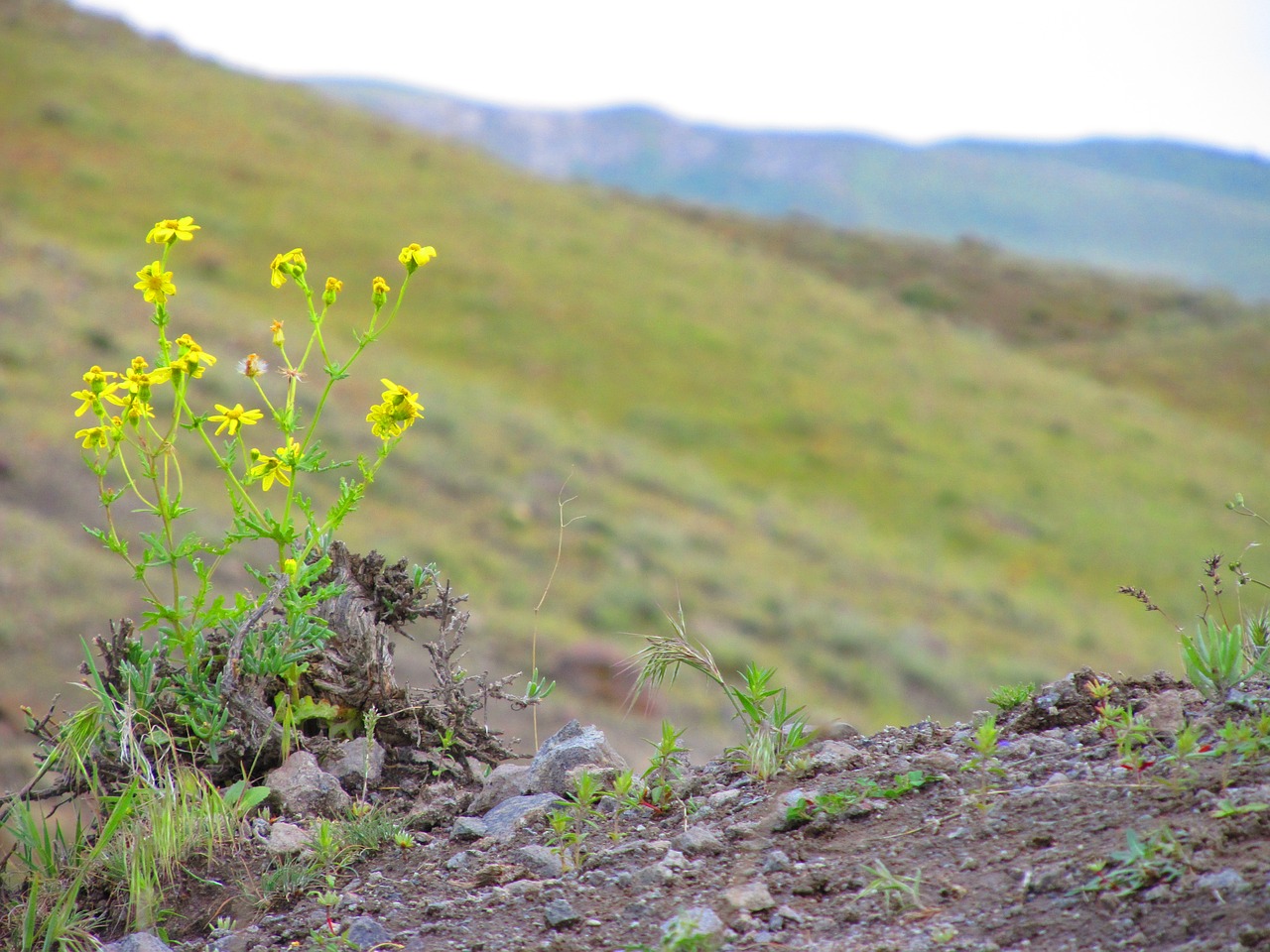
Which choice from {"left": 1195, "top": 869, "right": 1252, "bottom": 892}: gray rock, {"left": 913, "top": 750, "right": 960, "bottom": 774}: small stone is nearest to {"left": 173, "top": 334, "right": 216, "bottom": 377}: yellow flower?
{"left": 913, "top": 750, "right": 960, "bottom": 774}: small stone

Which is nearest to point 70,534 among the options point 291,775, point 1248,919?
point 291,775

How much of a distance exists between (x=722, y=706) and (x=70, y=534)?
22.2ft

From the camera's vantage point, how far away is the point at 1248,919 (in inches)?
58.2

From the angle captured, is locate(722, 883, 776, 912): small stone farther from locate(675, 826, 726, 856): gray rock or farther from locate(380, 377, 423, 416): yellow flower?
locate(380, 377, 423, 416): yellow flower

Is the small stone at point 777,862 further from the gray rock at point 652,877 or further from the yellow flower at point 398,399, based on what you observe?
the yellow flower at point 398,399

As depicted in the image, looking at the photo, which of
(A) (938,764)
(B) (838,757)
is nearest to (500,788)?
(B) (838,757)

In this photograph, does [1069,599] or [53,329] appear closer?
[53,329]

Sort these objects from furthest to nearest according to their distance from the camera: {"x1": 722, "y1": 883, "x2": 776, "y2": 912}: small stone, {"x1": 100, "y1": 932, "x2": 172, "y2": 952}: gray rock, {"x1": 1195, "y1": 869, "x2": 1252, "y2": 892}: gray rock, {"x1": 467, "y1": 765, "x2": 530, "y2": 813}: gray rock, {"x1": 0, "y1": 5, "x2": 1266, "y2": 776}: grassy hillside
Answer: {"x1": 0, "y1": 5, "x2": 1266, "y2": 776}: grassy hillside < {"x1": 467, "y1": 765, "x2": 530, "y2": 813}: gray rock < {"x1": 100, "y1": 932, "x2": 172, "y2": 952}: gray rock < {"x1": 722, "y1": 883, "x2": 776, "y2": 912}: small stone < {"x1": 1195, "y1": 869, "x2": 1252, "y2": 892}: gray rock

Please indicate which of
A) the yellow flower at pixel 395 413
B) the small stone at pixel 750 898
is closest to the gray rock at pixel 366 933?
the small stone at pixel 750 898

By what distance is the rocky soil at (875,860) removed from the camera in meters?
1.61

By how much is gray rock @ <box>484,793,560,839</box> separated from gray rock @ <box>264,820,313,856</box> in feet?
1.34

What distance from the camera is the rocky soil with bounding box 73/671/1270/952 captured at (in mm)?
1610

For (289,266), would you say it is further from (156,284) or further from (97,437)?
(97,437)

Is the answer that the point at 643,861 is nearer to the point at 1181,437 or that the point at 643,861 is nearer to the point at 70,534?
the point at 70,534
